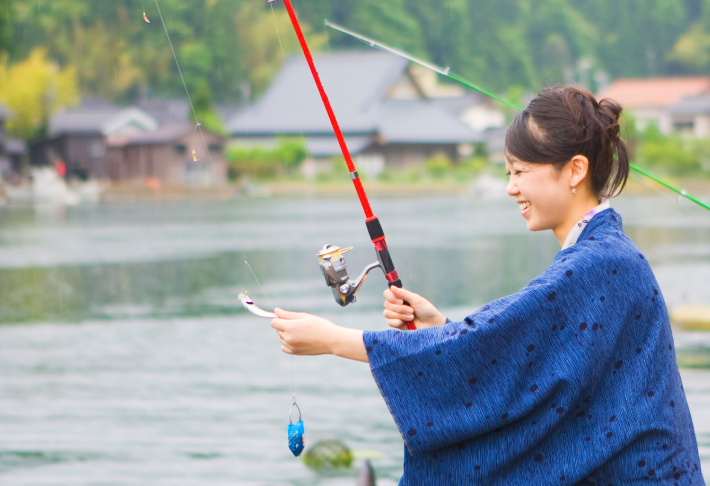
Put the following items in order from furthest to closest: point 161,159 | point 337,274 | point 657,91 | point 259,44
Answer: point 259,44
point 657,91
point 161,159
point 337,274

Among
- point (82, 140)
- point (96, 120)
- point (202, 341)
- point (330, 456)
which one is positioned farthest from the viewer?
point (96, 120)

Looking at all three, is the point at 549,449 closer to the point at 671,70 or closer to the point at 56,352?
the point at 56,352

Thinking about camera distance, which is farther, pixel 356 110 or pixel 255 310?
pixel 356 110

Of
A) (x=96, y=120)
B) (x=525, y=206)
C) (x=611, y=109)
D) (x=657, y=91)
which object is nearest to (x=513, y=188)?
(x=525, y=206)

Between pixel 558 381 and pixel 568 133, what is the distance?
39 centimetres

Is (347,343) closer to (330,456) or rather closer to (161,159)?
(330,456)

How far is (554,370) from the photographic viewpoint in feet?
4.50

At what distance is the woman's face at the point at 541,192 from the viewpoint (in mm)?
1479

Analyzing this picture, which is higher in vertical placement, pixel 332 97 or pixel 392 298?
pixel 332 97

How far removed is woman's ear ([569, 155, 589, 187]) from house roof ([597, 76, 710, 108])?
158ft

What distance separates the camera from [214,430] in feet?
18.9

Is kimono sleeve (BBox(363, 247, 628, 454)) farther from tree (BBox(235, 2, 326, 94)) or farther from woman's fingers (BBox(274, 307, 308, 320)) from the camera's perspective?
tree (BBox(235, 2, 326, 94))

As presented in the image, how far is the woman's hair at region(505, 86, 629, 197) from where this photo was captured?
57.1 inches

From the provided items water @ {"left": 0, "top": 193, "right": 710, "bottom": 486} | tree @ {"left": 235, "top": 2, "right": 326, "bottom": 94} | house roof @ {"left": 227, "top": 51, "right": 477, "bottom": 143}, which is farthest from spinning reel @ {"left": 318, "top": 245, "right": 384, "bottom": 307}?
tree @ {"left": 235, "top": 2, "right": 326, "bottom": 94}
